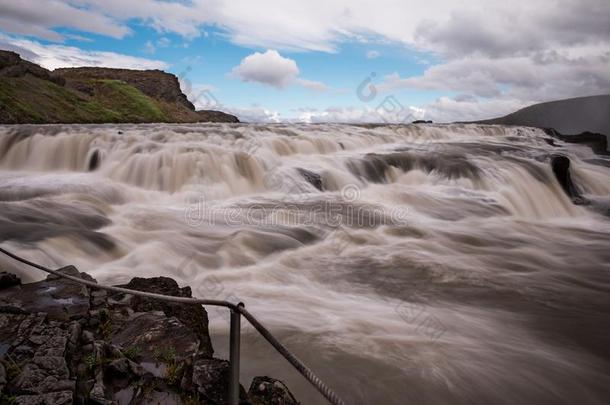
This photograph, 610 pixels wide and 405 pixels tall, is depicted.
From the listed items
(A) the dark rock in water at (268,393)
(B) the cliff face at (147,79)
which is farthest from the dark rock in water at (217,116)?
(A) the dark rock in water at (268,393)

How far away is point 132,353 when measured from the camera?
2.90 metres

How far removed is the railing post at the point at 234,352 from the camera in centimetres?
193

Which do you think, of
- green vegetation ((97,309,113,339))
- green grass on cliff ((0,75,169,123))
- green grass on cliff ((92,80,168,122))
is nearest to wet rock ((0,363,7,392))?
green vegetation ((97,309,113,339))

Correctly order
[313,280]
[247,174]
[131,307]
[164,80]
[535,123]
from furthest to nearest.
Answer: [164,80] → [535,123] → [247,174] → [313,280] → [131,307]

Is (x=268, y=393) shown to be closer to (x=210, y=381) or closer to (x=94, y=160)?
(x=210, y=381)

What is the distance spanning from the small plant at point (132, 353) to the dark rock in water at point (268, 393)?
2.70 feet

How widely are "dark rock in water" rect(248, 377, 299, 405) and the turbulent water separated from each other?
85 centimetres

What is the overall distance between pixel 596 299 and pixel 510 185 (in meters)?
8.99

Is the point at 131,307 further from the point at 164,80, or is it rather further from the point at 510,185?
the point at 164,80

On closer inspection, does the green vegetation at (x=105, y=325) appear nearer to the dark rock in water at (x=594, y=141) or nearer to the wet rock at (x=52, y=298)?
the wet rock at (x=52, y=298)

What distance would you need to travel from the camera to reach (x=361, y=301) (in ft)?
20.0

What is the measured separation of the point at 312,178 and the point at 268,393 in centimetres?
1150

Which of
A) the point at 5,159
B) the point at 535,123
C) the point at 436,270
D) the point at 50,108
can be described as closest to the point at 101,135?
the point at 5,159

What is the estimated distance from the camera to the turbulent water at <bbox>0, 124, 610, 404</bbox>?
4.41 meters
